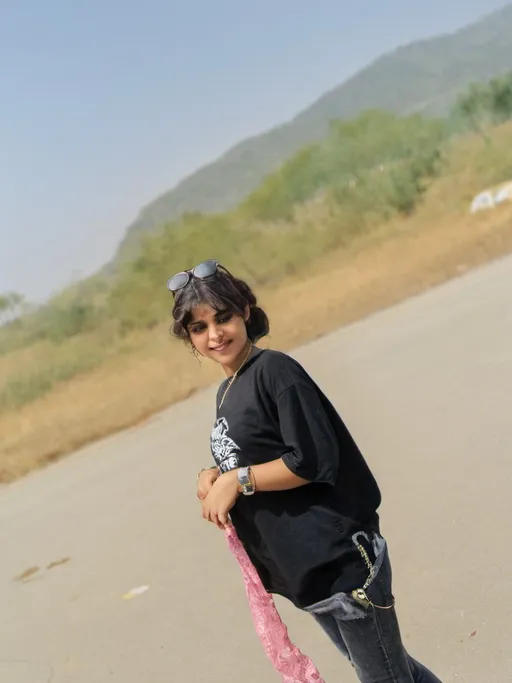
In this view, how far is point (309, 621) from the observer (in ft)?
11.1

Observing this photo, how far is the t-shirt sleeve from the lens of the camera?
1737 mm

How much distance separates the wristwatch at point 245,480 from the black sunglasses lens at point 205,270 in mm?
461

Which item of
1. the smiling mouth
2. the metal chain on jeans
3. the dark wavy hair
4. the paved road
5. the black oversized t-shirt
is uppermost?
the dark wavy hair

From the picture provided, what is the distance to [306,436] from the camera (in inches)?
68.8

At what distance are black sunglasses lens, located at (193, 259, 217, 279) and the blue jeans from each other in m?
0.68

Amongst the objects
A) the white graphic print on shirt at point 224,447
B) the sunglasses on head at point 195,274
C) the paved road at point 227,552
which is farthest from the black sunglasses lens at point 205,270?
the paved road at point 227,552

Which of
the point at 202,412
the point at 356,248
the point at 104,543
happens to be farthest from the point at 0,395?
the point at 104,543

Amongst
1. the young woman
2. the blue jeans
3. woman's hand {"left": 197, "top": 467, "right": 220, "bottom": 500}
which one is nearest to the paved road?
the blue jeans

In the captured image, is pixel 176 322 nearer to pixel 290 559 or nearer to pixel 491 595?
pixel 290 559

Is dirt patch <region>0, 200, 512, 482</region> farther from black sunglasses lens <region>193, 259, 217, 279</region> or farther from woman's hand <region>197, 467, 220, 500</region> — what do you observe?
black sunglasses lens <region>193, 259, 217, 279</region>

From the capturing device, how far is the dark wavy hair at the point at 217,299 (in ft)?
6.27

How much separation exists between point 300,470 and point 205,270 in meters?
0.52

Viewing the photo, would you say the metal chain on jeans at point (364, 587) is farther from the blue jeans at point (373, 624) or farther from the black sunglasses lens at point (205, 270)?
the black sunglasses lens at point (205, 270)

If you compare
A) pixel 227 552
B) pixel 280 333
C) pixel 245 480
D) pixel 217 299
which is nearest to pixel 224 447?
pixel 245 480
